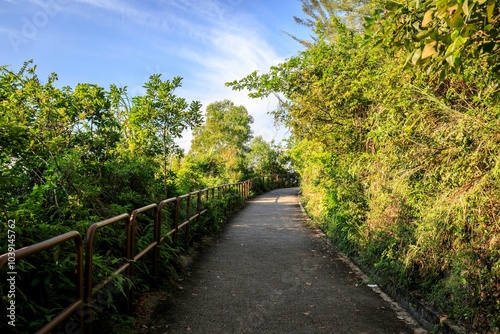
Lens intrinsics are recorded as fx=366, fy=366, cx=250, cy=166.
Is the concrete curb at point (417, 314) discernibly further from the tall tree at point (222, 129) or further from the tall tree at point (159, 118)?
the tall tree at point (222, 129)

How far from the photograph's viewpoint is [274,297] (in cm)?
511

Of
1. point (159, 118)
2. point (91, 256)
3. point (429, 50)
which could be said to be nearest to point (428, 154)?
point (429, 50)

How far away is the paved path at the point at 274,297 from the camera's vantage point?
4.20 meters

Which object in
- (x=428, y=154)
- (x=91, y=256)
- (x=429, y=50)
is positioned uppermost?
(x=429, y=50)

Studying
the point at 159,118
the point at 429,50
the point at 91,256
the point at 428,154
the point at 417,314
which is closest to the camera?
the point at 429,50

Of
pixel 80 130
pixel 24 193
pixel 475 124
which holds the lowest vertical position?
pixel 24 193

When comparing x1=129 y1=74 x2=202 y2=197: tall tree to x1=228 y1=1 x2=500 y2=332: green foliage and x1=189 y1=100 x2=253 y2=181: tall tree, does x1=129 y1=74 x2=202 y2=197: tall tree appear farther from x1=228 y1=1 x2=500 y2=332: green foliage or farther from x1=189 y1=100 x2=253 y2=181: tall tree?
x1=189 y1=100 x2=253 y2=181: tall tree

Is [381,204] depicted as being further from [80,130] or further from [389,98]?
[80,130]

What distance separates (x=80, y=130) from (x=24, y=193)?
4.19ft

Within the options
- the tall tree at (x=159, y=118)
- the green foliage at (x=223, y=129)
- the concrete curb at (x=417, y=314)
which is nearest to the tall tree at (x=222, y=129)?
the green foliage at (x=223, y=129)

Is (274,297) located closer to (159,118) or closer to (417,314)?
(417,314)

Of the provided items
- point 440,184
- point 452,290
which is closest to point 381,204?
point 440,184

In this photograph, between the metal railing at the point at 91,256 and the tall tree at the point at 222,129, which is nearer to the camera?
the metal railing at the point at 91,256

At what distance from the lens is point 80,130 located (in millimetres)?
5766
